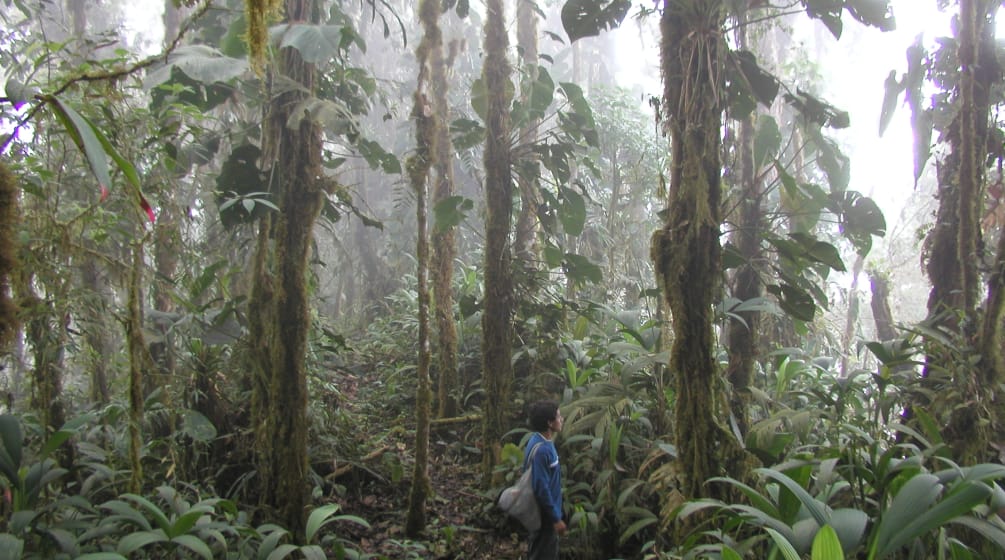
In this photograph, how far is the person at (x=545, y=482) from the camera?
140 inches

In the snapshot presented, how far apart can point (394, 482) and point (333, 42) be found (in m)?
3.32

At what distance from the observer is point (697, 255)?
3283 millimetres

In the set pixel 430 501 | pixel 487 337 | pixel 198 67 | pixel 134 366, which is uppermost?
pixel 198 67

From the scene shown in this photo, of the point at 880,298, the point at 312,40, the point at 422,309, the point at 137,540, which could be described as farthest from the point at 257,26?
the point at 880,298

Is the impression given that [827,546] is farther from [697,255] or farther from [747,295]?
[747,295]

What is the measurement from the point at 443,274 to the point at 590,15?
10.9ft

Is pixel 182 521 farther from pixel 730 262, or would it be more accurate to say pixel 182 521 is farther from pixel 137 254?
pixel 730 262

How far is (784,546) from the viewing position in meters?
2.05

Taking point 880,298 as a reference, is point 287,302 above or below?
below

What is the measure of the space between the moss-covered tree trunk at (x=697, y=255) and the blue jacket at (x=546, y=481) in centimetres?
72

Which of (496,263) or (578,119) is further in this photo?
(578,119)

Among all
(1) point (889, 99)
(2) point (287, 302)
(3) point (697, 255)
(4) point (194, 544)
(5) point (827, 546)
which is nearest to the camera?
(5) point (827, 546)

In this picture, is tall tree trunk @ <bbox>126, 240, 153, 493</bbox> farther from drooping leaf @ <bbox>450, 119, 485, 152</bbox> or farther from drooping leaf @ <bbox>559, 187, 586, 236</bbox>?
drooping leaf @ <bbox>559, 187, 586, 236</bbox>

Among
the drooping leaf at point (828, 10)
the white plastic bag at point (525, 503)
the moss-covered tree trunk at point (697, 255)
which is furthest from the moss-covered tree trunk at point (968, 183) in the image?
the white plastic bag at point (525, 503)
